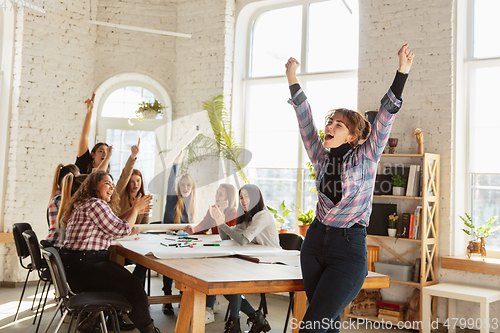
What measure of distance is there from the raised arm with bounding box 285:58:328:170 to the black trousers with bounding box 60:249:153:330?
5.88 feet

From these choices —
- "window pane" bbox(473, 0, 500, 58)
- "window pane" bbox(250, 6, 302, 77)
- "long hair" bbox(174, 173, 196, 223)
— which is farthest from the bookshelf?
"window pane" bbox(250, 6, 302, 77)

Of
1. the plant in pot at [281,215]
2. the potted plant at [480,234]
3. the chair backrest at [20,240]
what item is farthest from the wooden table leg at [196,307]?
the plant in pot at [281,215]

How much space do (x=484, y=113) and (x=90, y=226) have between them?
12.8 feet

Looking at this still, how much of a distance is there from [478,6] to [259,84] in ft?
9.03

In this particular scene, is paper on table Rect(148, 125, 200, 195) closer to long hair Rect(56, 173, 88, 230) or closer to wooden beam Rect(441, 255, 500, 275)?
long hair Rect(56, 173, 88, 230)

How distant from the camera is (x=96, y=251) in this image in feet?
10.9

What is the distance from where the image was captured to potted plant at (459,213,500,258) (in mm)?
4395

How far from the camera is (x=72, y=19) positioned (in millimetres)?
6109

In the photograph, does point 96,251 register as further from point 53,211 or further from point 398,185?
point 398,185

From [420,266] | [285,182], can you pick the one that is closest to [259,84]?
[285,182]

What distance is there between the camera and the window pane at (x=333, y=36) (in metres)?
5.62

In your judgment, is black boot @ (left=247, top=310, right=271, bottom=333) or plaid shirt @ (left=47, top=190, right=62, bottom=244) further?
plaid shirt @ (left=47, top=190, right=62, bottom=244)

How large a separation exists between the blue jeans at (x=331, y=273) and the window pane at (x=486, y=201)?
10.9ft

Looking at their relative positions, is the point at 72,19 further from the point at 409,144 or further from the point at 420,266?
the point at 420,266
